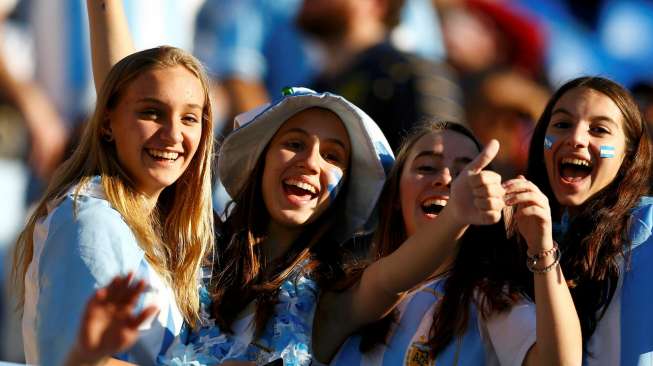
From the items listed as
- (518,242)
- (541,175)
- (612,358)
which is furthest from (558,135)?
(612,358)

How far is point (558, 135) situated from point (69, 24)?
8.41ft

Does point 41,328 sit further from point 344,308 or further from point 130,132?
point 344,308

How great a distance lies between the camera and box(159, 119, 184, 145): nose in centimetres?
255

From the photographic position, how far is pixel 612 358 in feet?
8.58

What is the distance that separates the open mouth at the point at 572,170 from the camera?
9.37 feet

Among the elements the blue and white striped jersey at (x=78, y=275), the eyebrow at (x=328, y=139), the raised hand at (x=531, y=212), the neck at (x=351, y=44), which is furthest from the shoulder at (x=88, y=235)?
the neck at (x=351, y=44)

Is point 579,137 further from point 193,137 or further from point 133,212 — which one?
point 133,212

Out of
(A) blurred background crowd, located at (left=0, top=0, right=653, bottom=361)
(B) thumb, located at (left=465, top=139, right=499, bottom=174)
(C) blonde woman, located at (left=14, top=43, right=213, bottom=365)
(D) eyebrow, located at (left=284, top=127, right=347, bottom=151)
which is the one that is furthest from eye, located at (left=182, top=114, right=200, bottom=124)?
(A) blurred background crowd, located at (left=0, top=0, right=653, bottom=361)

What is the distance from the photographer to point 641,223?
9.04ft

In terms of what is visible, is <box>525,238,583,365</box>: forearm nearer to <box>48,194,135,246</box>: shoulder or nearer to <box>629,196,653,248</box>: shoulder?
<box>629,196,653,248</box>: shoulder

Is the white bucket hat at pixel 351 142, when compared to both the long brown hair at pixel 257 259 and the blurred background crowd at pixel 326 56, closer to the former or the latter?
the long brown hair at pixel 257 259

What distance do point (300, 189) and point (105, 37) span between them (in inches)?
28.2

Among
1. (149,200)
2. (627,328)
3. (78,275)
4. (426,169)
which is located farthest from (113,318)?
(627,328)

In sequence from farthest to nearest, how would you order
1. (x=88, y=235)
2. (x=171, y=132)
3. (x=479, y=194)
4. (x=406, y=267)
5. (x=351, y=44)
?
(x=351, y=44) < (x=171, y=132) < (x=406, y=267) < (x=88, y=235) < (x=479, y=194)
